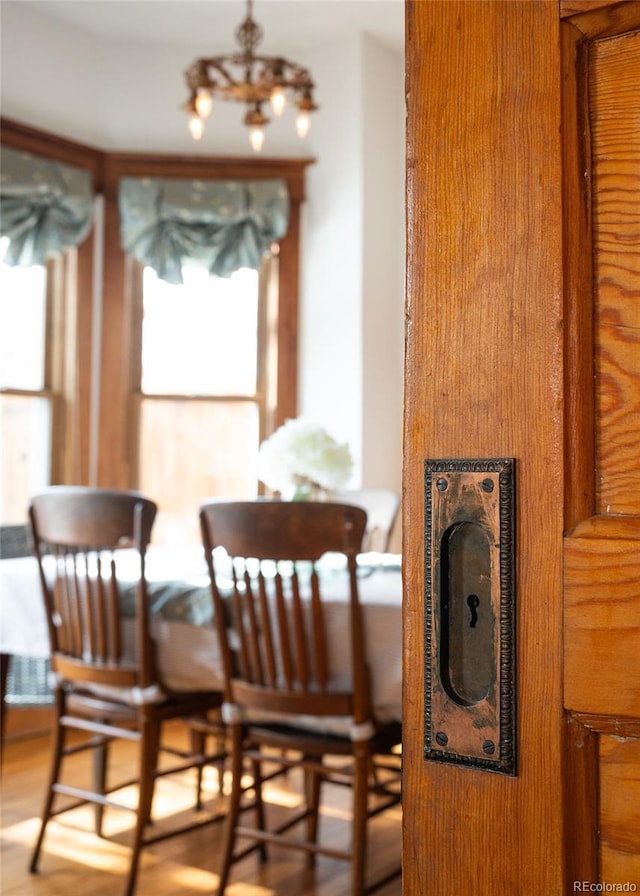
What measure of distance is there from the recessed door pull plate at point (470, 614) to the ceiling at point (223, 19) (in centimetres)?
413

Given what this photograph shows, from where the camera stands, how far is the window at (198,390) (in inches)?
181

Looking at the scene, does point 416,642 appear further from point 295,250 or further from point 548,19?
point 295,250

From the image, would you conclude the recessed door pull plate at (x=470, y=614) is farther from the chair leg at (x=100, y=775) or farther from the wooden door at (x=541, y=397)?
the chair leg at (x=100, y=775)

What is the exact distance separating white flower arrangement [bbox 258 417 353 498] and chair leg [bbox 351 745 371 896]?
3.14ft

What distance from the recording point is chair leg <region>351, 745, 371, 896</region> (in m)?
2.20

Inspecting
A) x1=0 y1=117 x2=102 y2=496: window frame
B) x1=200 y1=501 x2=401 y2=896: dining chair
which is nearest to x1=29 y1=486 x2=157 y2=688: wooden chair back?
x1=200 y1=501 x2=401 y2=896: dining chair

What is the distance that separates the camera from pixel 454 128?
0.64 metres

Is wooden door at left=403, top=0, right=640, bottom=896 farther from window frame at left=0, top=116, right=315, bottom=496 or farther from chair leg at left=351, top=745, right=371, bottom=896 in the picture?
window frame at left=0, top=116, right=315, bottom=496

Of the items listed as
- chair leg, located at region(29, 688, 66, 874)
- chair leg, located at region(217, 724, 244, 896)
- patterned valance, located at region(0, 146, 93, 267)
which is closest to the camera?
chair leg, located at region(217, 724, 244, 896)

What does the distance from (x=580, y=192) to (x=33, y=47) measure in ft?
13.9

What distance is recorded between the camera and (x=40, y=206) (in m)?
4.17

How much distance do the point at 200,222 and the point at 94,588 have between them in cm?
237

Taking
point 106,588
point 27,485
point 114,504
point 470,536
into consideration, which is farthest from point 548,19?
point 27,485

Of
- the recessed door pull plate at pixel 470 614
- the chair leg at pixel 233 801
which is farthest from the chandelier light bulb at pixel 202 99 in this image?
the recessed door pull plate at pixel 470 614
